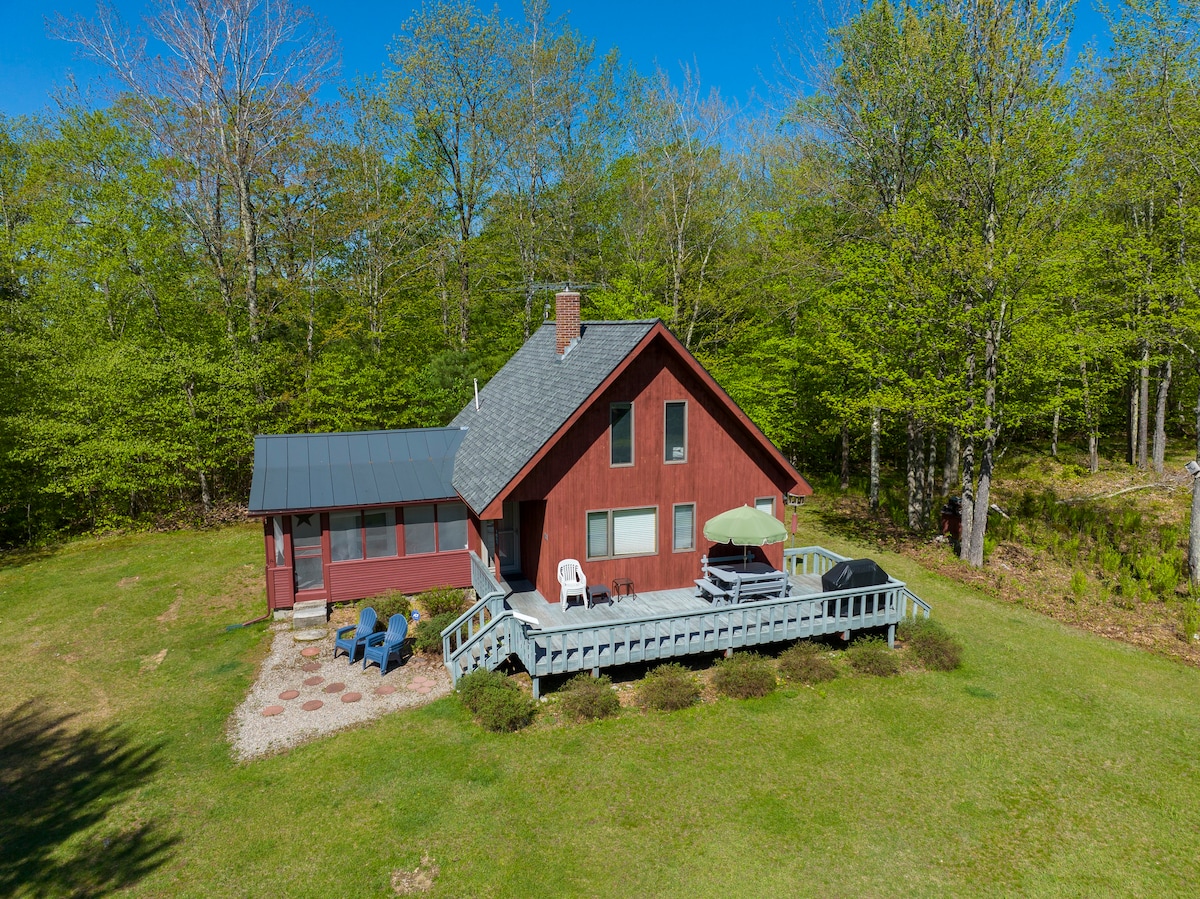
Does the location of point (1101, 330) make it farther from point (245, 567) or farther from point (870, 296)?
point (245, 567)

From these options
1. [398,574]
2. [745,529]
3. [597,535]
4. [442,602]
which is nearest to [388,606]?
[442,602]

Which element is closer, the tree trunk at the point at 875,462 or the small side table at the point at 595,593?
the small side table at the point at 595,593

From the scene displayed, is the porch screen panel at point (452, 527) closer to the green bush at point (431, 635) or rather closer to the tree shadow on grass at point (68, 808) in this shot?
the green bush at point (431, 635)

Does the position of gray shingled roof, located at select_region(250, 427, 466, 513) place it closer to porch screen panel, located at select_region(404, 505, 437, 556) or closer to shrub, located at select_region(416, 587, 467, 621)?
porch screen panel, located at select_region(404, 505, 437, 556)

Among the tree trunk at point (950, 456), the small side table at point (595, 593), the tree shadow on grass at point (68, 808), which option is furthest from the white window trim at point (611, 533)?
the tree trunk at point (950, 456)

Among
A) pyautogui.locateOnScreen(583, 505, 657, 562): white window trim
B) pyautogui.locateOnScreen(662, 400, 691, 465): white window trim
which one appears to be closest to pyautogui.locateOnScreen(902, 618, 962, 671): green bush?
pyautogui.locateOnScreen(583, 505, 657, 562): white window trim

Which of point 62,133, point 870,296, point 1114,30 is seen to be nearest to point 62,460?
point 62,133

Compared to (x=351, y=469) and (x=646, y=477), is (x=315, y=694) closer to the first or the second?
(x=351, y=469)
